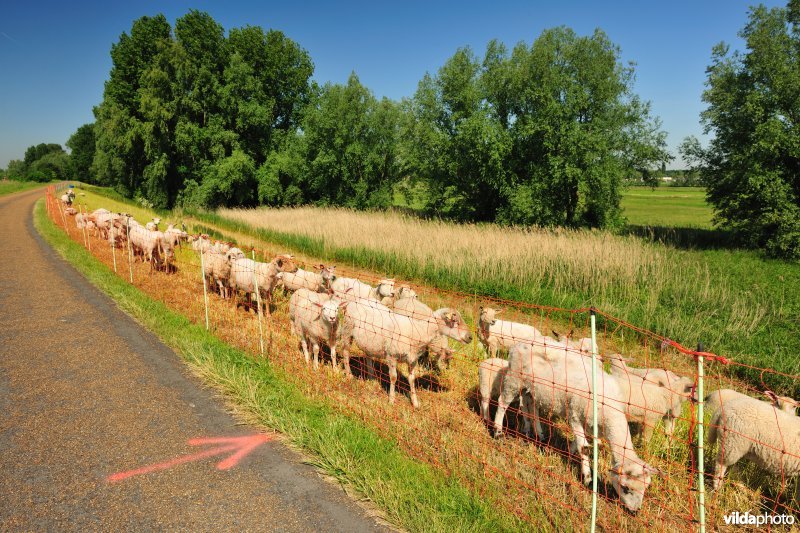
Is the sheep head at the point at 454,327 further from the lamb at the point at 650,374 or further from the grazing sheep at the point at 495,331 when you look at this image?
the lamb at the point at 650,374

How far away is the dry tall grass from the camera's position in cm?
1070

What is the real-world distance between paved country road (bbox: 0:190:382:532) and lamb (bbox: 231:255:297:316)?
289 cm

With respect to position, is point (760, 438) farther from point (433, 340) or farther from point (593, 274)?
point (593, 274)

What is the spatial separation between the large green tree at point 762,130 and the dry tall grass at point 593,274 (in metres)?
6.76

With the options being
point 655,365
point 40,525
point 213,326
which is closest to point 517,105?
point 655,365

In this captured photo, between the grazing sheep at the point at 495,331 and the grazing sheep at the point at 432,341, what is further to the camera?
the grazing sheep at the point at 495,331

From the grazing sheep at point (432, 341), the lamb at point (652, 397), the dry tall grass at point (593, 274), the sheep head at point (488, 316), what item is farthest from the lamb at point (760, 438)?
the dry tall grass at point (593, 274)

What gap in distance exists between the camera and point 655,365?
9023 millimetres

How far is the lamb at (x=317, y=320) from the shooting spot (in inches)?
291

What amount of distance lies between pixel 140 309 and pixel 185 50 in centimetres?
3490

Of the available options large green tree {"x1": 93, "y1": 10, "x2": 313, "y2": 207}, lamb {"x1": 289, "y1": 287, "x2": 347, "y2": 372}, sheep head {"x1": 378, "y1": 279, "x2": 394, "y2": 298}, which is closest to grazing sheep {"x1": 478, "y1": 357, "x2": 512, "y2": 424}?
lamb {"x1": 289, "y1": 287, "x2": 347, "y2": 372}

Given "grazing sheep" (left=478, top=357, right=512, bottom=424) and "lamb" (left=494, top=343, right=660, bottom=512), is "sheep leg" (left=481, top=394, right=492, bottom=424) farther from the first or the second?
"lamb" (left=494, top=343, right=660, bottom=512)

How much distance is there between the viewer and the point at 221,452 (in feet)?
17.2

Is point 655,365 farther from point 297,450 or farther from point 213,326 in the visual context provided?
point 213,326
